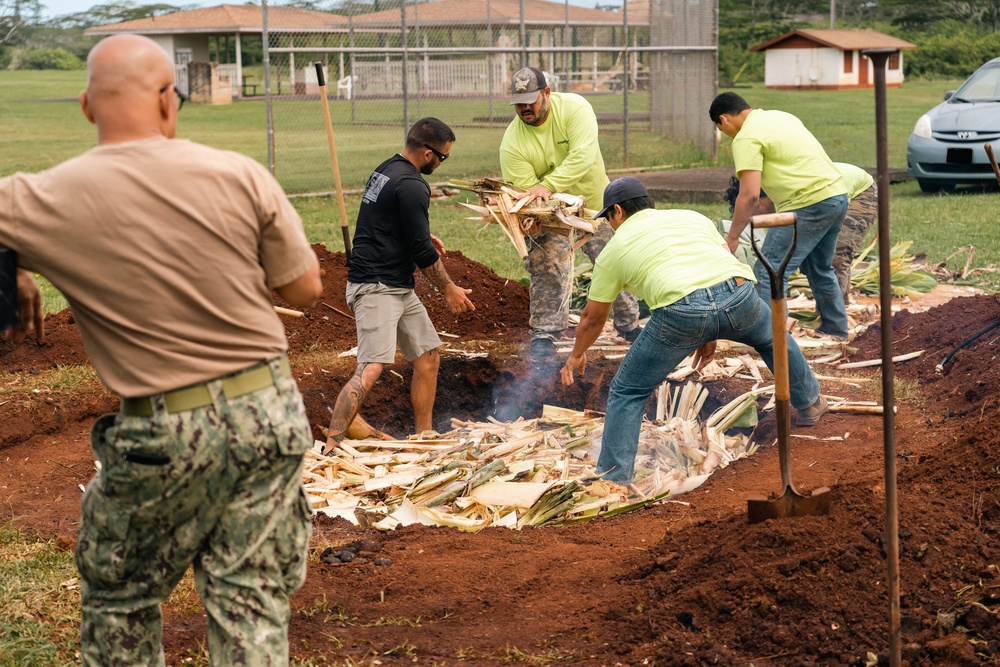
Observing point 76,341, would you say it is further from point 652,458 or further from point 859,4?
point 859,4

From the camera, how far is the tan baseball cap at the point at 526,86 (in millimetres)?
8625

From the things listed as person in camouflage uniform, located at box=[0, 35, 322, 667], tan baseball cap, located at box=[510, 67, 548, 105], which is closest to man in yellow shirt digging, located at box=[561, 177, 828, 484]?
tan baseball cap, located at box=[510, 67, 548, 105]

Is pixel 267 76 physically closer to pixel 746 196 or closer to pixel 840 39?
pixel 746 196

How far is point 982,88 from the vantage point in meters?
17.4

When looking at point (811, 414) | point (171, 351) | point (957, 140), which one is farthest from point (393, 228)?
point (957, 140)

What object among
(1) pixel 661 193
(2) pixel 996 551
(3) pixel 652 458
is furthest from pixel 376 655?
(1) pixel 661 193

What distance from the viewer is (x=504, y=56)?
20.4 meters

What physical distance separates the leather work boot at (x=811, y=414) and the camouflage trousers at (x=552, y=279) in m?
2.50

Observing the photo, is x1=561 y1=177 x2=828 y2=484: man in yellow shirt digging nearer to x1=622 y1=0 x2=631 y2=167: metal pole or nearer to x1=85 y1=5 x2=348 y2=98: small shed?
x1=622 y1=0 x2=631 y2=167: metal pole

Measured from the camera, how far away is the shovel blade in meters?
4.68

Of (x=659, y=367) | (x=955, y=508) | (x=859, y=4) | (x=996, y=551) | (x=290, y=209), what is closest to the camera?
(x=290, y=209)

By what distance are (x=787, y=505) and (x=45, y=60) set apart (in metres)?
54.7

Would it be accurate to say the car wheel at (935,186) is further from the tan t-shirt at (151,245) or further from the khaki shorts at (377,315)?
the tan t-shirt at (151,245)

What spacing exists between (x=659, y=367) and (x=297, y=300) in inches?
131
